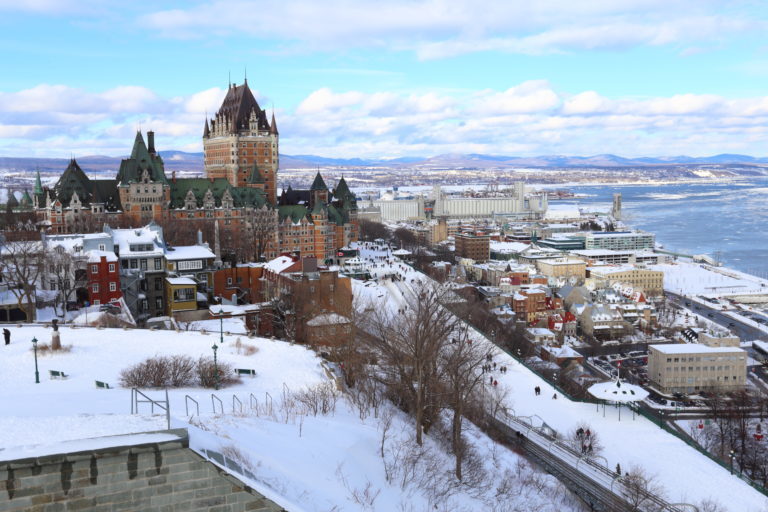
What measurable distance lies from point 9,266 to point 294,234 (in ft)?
125

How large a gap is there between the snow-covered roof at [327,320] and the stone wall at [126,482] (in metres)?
20.7

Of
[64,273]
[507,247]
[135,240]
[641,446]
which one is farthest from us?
[507,247]

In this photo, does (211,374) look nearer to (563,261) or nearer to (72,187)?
(72,187)

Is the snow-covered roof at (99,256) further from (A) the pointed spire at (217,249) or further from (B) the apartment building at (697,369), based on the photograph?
(B) the apartment building at (697,369)

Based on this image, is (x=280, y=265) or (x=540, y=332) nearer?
(x=280, y=265)

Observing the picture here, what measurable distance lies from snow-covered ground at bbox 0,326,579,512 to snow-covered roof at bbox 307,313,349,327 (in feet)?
23.8

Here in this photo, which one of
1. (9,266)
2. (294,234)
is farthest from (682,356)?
(9,266)

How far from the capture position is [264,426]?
14102mm

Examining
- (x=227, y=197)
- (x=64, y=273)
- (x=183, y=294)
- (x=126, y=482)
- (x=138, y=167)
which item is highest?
(x=138, y=167)

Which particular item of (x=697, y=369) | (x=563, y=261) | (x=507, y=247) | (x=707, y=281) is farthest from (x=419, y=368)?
(x=507, y=247)

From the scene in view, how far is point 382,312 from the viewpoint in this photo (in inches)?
1635

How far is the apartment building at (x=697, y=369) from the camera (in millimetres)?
49719

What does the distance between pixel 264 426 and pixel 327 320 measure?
17.9m

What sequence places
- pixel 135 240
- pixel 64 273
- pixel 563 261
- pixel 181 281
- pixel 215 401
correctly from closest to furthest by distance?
pixel 215 401, pixel 64 273, pixel 181 281, pixel 135 240, pixel 563 261
